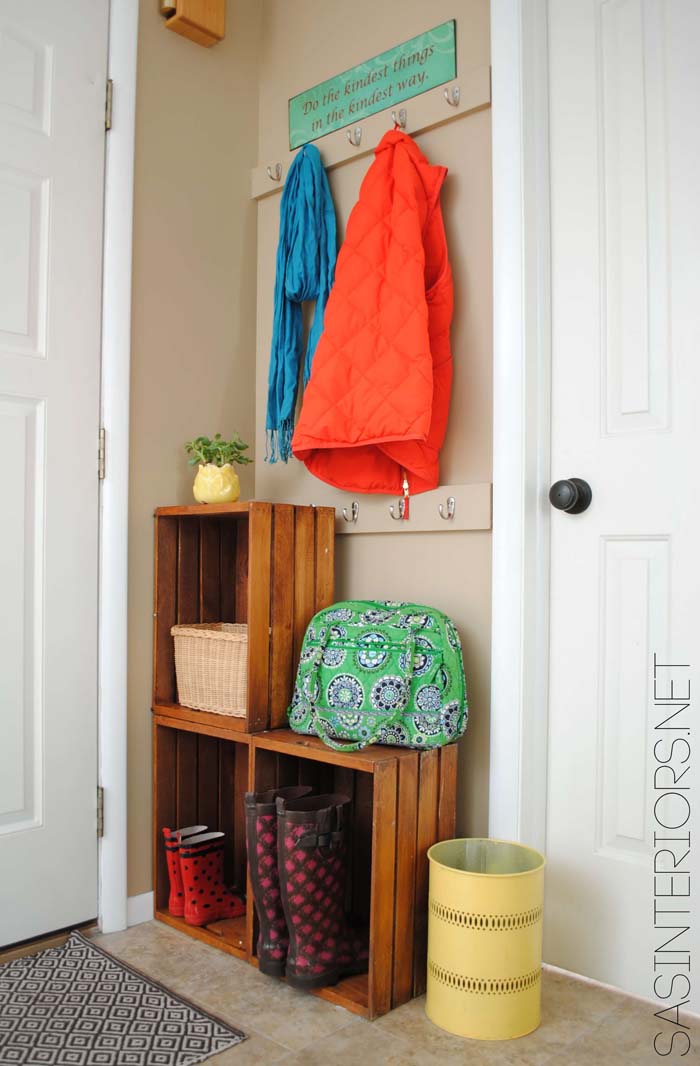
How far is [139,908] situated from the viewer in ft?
6.88

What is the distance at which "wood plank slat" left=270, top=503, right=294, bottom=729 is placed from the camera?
197cm

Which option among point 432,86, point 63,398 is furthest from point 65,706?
point 432,86

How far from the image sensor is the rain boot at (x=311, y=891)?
1697 mm

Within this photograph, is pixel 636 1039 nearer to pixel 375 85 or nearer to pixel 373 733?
pixel 373 733

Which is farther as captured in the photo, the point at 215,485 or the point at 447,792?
the point at 215,485

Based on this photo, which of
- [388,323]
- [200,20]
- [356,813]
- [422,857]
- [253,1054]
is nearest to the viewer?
[253,1054]

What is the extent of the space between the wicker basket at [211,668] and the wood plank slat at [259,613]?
0.08ft

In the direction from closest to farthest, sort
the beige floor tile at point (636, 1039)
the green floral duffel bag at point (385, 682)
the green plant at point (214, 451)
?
the beige floor tile at point (636, 1039)
the green floral duffel bag at point (385, 682)
the green plant at point (214, 451)

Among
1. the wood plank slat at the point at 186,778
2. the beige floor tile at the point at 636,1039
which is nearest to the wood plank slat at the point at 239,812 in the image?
the wood plank slat at the point at 186,778

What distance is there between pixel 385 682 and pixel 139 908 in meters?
0.87

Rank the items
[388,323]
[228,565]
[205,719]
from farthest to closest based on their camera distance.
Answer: [228,565]
[205,719]
[388,323]

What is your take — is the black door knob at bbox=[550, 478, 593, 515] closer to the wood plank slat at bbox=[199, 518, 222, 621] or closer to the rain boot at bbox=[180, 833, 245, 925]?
the wood plank slat at bbox=[199, 518, 222, 621]

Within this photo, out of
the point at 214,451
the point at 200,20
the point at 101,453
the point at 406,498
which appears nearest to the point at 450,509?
the point at 406,498

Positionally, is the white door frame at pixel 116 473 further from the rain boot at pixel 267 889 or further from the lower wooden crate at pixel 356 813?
the rain boot at pixel 267 889
